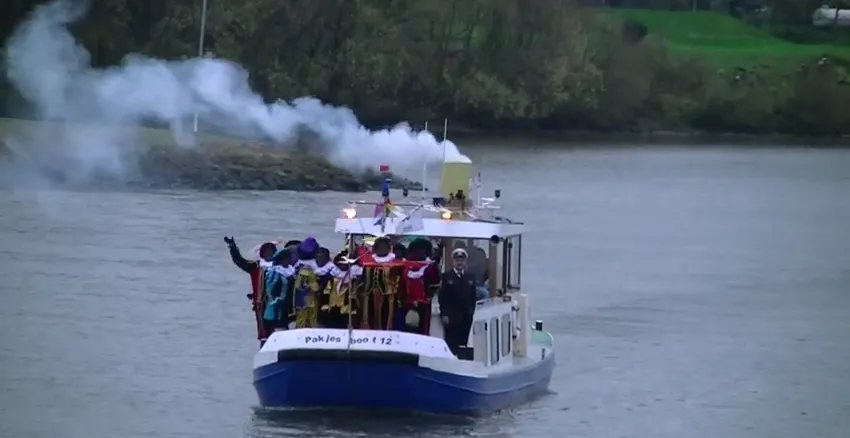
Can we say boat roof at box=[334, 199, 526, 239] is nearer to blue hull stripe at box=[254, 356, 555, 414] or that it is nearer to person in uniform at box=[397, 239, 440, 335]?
person in uniform at box=[397, 239, 440, 335]

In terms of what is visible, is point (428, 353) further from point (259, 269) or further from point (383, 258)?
point (259, 269)

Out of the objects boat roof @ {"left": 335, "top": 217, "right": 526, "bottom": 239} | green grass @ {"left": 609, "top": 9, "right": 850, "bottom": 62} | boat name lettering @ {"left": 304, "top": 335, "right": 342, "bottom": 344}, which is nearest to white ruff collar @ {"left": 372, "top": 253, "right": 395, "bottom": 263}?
boat name lettering @ {"left": 304, "top": 335, "right": 342, "bottom": 344}

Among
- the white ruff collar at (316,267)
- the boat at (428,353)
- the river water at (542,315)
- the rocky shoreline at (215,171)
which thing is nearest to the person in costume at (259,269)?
the white ruff collar at (316,267)

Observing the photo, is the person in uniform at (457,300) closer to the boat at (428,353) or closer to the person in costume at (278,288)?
the boat at (428,353)

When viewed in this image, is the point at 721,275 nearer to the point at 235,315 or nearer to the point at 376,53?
the point at 235,315

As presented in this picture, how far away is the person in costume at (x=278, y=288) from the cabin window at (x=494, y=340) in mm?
2955

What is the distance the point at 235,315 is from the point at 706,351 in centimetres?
930

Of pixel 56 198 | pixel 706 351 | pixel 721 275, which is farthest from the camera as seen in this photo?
pixel 56 198

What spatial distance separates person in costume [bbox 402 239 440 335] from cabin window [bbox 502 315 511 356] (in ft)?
6.75

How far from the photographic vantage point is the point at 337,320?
2833cm

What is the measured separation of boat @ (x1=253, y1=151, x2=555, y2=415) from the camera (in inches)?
1091

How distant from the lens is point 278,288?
28438mm

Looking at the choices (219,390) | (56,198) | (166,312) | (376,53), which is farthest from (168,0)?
(219,390)

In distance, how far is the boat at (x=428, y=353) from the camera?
1091 inches
